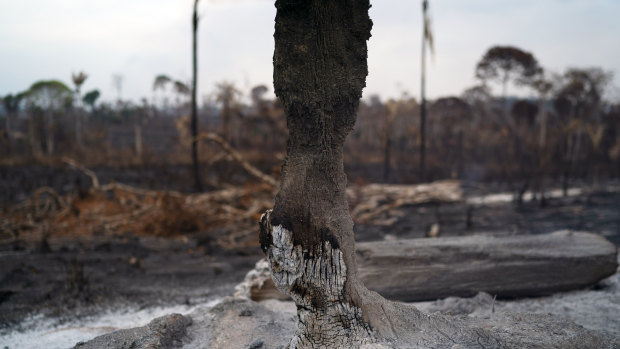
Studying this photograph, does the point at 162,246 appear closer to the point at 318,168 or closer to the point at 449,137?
the point at 318,168

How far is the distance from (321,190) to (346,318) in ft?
2.86

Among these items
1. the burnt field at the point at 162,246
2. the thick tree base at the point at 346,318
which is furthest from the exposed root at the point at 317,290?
the burnt field at the point at 162,246

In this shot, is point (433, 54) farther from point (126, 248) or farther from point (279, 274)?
point (279, 274)

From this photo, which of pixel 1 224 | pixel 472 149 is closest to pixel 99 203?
pixel 1 224

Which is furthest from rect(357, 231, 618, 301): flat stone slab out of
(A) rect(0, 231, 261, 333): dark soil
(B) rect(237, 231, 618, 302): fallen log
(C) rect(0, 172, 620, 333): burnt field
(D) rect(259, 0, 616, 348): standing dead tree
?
(A) rect(0, 231, 261, 333): dark soil

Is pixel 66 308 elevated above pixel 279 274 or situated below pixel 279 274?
below

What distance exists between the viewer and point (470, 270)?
15.7 ft

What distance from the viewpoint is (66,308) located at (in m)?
5.00

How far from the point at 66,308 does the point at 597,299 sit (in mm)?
6080

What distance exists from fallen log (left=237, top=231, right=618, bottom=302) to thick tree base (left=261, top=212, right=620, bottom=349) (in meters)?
1.61

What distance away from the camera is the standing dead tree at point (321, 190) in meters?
2.68

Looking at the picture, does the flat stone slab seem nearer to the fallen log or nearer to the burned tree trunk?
the fallen log

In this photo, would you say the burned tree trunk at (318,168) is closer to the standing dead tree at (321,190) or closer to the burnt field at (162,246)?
the standing dead tree at (321,190)

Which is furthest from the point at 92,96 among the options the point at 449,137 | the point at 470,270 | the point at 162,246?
the point at 470,270
